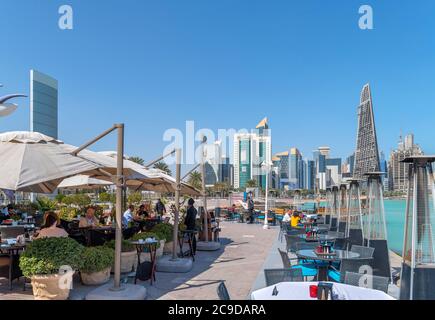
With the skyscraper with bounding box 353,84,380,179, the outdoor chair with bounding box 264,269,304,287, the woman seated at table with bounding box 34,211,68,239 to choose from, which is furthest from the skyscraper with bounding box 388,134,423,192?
the skyscraper with bounding box 353,84,380,179

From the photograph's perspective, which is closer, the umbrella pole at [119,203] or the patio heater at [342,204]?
the umbrella pole at [119,203]

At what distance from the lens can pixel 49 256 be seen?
519 centimetres

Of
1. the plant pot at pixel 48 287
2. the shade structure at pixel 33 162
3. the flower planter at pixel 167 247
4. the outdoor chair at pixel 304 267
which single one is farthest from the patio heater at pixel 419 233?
the flower planter at pixel 167 247

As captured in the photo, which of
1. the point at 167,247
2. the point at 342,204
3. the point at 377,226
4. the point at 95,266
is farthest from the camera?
the point at 342,204

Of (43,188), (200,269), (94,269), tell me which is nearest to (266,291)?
(94,269)

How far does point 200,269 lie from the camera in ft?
25.8

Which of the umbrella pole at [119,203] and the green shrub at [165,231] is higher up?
the umbrella pole at [119,203]

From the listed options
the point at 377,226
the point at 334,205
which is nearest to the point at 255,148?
the point at 334,205

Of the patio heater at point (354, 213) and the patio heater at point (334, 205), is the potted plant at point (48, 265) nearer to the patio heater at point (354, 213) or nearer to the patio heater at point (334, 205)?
the patio heater at point (354, 213)

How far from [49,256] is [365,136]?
278ft

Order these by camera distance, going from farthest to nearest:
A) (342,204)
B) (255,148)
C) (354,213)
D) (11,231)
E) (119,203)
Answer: (255,148) → (342,204) → (354,213) → (11,231) → (119,203)

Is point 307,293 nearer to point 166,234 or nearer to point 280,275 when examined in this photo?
point 280,275

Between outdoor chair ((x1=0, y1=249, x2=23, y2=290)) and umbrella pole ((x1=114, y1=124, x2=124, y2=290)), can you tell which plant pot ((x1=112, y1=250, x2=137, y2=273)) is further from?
outdoor chair ((x1=0, y1=249, x2=23, y2=290))

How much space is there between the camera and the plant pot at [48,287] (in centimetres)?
512
